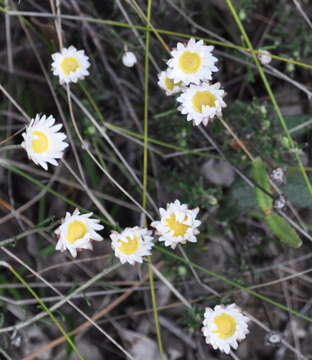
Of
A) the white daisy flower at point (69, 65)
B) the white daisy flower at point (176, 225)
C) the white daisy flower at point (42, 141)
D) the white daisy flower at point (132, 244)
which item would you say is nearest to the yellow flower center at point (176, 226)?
the white daisy flower at point (176, 225)

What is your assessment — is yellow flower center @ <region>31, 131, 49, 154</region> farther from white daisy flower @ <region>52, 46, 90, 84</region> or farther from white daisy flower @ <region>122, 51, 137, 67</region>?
white daisy flower @ <region>122, 51, 137, 67</region>

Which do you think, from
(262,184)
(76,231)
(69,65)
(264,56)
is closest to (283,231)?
(262,184)

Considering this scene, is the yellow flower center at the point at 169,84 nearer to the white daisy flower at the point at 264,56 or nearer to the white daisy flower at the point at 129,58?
the white daisy flower at the point at 129,58

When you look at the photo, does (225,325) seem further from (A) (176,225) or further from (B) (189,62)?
(B) (189,62)

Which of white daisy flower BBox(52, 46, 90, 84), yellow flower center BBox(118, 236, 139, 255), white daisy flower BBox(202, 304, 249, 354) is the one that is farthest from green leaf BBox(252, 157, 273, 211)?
white daisy flower BBox(52, 46, 90, 84)

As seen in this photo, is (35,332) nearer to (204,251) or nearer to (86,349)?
(86,349)

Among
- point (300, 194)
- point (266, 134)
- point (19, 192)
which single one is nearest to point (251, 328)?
point (300, 194)
